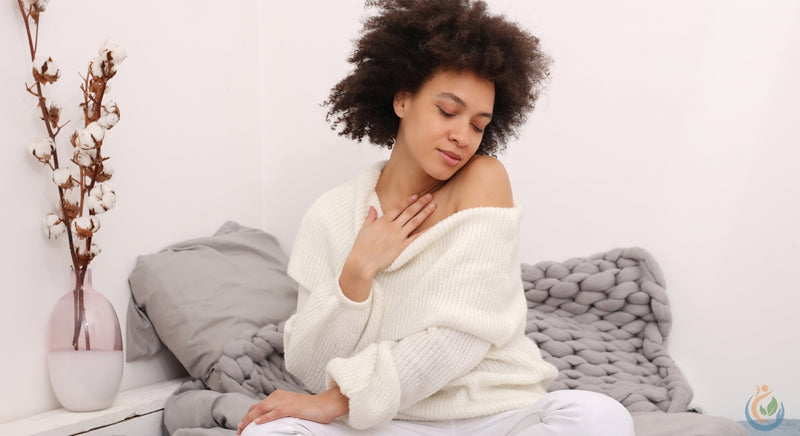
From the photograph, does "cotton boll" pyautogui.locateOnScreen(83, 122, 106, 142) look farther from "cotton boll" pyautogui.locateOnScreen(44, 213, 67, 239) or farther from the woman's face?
the woman's face

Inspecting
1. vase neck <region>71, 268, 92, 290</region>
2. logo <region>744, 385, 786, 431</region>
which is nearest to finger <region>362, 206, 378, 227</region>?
vase neck <region>71, 268, 92, 290</region>

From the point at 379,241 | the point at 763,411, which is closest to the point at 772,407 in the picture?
the point at 763,411

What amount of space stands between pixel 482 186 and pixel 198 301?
85cm

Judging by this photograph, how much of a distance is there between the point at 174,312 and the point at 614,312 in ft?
3.53

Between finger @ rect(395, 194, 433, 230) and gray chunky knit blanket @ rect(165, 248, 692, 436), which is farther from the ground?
finger @ rect(395, 194, 433, 230)

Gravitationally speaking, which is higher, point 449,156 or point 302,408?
point 449,156

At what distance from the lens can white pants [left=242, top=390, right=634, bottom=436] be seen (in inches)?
45.5

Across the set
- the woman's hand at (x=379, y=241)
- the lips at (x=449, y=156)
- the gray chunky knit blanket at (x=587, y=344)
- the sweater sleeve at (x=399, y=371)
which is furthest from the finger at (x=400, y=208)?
the gray chunky knit blanket at (x=587, y=344)

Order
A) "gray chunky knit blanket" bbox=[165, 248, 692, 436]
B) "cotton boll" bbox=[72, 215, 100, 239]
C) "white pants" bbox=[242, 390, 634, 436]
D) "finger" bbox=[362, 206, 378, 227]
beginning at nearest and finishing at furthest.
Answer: "white pants" bbox=[242, 390, 634, 436] → "finger" bbox=[362, 206, 378, 227] → "cotton boll" bbox=[72, 215, 100, 239] → "gray chunky knit blanket" bbox=[165, 248, 692, 436]

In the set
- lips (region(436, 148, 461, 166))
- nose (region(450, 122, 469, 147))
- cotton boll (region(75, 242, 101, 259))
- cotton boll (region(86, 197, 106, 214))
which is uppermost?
nose (region(450, 122, 469, 147))

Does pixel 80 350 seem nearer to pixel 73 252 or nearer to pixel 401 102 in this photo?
pixel 73 252

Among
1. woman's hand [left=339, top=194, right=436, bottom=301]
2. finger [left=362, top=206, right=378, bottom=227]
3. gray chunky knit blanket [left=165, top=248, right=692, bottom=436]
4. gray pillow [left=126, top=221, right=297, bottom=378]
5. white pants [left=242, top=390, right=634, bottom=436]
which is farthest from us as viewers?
gray pillow [left=126, top=221, right=297, bottom=378]

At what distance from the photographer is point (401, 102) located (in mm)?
1469

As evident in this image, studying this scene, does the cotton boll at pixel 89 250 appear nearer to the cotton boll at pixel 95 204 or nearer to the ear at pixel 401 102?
the cotton boll at pixel 95 204
